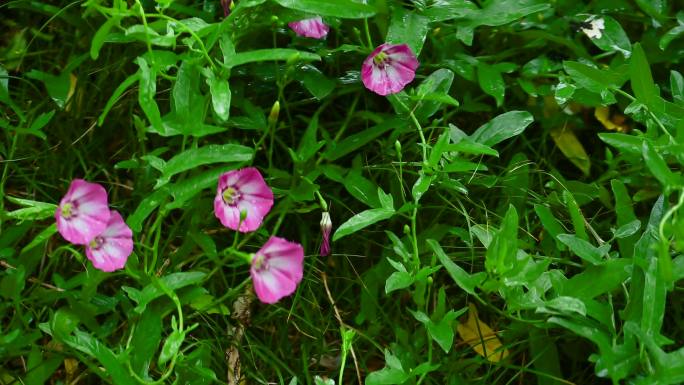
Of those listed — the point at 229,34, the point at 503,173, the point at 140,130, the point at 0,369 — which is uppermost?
the point at 229,34

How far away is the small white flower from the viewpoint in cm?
166

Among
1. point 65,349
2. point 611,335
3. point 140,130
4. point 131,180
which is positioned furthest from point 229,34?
point 611,335

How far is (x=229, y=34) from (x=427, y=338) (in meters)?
0.57

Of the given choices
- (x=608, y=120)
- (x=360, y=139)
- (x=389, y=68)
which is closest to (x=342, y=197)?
(x=360, y=139)

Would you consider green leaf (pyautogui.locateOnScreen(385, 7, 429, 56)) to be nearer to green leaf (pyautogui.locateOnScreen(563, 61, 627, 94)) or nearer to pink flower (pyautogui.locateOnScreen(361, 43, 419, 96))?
pink flower (pyautogui.locateOnScreen(361, 43, 419, 96))

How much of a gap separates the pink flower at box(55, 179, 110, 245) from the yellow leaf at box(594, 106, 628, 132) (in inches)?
38.6

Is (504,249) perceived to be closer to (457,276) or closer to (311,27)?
(457,276)

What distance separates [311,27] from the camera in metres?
1.51

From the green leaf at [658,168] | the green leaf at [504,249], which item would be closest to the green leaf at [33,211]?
the green leaf at [504,249]

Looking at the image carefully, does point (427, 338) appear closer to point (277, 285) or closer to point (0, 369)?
point (277, 285)

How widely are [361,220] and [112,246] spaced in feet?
1.22

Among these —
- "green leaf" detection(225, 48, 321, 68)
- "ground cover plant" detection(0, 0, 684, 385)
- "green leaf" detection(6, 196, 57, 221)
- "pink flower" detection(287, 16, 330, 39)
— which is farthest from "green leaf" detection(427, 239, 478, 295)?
"green leaf" detection(6, 196, 57, 221)

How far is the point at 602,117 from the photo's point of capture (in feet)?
5.74

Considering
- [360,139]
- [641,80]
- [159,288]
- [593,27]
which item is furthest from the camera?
[593,27]
